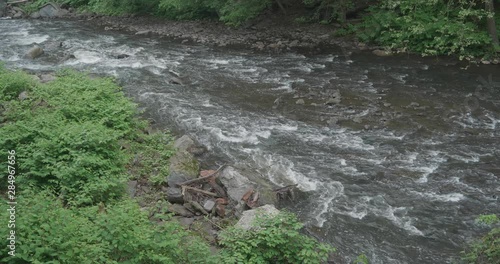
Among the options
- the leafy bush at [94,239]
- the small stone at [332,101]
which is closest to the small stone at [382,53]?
the small stone at [332,101]

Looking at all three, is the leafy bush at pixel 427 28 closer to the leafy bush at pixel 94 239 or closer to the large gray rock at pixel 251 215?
the large gray rock at pixel 251 215

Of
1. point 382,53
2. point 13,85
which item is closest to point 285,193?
point 13,85

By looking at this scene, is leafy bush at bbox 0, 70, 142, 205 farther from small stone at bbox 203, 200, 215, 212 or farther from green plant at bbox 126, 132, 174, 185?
small stone at bbox 203, 200, 215, 212

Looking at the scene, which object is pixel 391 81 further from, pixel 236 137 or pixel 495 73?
pixel 236 137

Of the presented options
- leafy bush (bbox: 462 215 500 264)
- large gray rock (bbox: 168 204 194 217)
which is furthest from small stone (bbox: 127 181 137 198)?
leafy bush (bbox: 462 215 500 264)

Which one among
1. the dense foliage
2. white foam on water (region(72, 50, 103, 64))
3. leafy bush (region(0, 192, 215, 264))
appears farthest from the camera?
white foam on water (region(72, 50, 103, 64))

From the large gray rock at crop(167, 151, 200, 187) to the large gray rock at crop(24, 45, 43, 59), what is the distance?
42.1 ft

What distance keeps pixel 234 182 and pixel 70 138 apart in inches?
134

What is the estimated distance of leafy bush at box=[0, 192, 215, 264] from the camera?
520cm

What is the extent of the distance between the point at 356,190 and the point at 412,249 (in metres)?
2.02

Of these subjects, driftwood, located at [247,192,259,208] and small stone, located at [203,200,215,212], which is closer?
small stone, located at [203,200,215,212]

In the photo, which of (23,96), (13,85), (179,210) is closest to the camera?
(179,210)

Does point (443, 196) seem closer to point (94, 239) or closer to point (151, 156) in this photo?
point (151, 156)

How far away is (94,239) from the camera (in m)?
5.65
